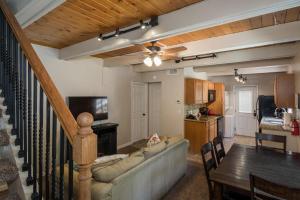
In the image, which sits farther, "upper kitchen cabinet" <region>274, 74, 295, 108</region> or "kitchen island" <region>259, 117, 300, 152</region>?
"upper kitchen cabinet" <region>274, 74, 295, 108</region>

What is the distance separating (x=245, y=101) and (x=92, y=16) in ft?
23.1

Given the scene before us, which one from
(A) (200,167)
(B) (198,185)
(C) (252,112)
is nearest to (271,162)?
(B) (198,185)

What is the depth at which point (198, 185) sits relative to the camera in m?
3.20

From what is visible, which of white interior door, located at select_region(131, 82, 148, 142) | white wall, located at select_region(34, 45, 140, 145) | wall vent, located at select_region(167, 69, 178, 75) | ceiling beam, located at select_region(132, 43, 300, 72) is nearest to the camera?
ceiling beam, located at select_region(132, 43, 300, 72)

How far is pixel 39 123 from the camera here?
1386mm

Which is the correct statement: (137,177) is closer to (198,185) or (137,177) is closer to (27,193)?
(27,193)

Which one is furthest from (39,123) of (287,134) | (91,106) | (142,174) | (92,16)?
(287,134)

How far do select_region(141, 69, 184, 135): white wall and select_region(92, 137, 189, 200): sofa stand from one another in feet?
5.92

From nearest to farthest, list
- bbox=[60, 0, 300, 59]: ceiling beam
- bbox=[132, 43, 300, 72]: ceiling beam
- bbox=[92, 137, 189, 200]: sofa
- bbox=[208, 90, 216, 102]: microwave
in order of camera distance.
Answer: bbox=[60, 0, 300, 59]: ceiling beam → bbox=[92, 137, 189, 200]: sofa → bbox=[132, 43, 300, 72]: ceiling beam → bbox=[208, 90, 216, 102]: microwave

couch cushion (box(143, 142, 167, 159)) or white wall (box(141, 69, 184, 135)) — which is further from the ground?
white wall (box(141, 69, 184, 135))

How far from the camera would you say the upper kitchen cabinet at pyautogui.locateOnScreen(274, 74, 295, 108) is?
394cm

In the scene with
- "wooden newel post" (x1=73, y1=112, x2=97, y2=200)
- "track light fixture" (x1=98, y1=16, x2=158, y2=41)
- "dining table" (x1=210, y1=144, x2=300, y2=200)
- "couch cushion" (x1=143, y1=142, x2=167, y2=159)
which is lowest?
"dining table" (x1=210, y1=144, x2=300, y2=200)

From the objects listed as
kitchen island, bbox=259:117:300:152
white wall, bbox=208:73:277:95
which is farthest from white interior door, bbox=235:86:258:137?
Result: kitchen island, bbox=259:117:300:152

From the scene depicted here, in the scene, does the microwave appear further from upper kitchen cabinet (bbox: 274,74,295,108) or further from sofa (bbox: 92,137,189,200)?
sofa (bbox: 92,137,189,200)
